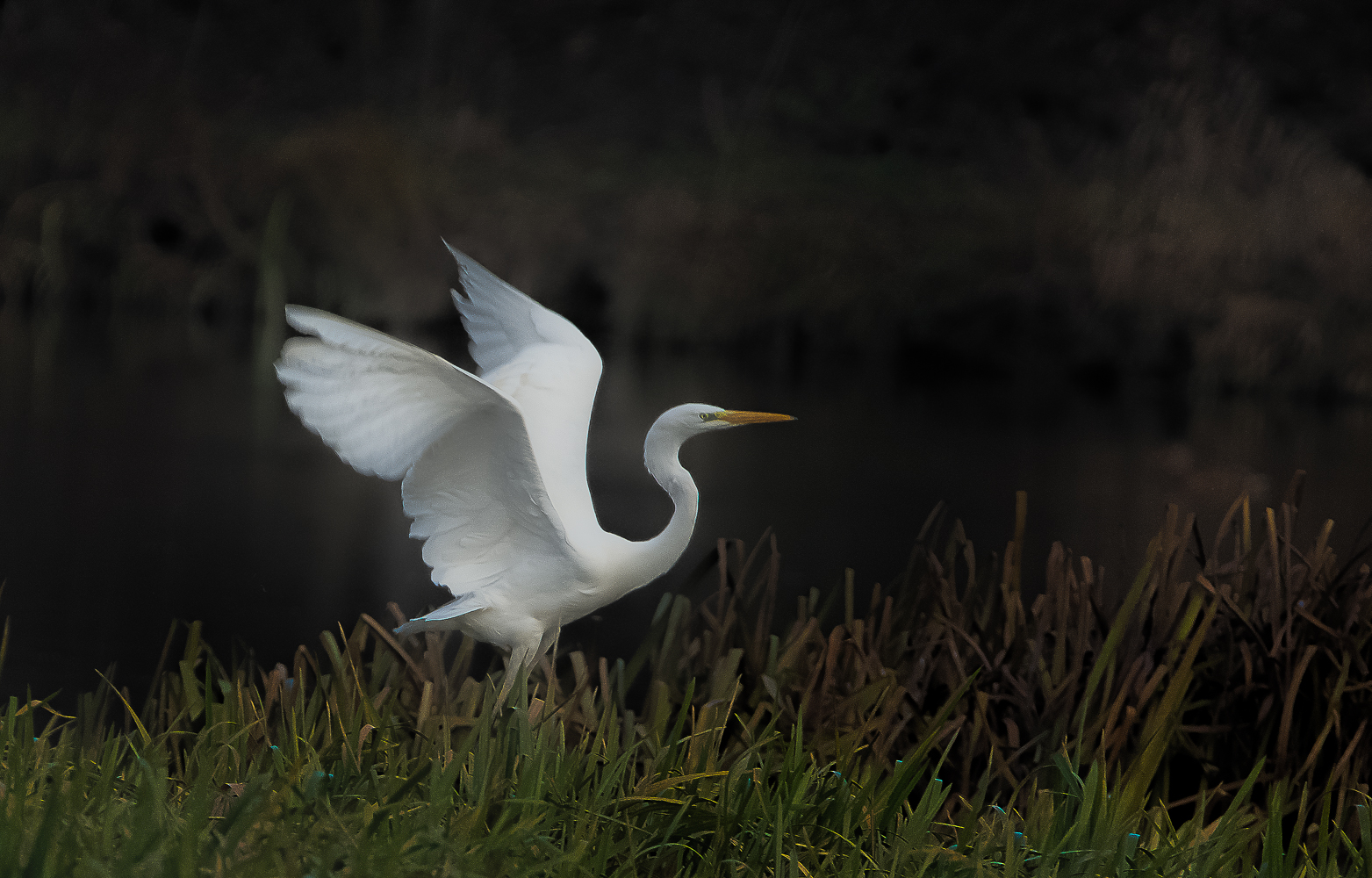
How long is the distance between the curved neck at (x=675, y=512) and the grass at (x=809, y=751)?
0.91 ft

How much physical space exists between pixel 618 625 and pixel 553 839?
396 centimetres

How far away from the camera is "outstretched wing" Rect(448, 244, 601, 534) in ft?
8.71

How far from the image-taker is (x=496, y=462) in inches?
97.2

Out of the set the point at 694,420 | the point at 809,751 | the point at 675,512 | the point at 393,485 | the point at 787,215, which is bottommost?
the point at 393,485

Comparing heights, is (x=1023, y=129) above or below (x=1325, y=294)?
above

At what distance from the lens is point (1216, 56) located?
74.1 ft

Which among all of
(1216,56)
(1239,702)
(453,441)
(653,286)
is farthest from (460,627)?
(1216,56)

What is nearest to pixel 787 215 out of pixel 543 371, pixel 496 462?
pixel 543 371

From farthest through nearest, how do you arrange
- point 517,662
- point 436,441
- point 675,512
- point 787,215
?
point 787,215 < point 517,662 < point 675,512 < point 436,441

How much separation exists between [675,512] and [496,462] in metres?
0.35

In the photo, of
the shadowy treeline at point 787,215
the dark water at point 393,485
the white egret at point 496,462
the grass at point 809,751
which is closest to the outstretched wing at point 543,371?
the white egret at point 496,462

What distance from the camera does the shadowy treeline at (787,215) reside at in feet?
48.4

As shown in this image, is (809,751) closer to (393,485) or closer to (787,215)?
(393,485)

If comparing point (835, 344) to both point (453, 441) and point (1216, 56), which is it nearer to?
point (1216, 56)
